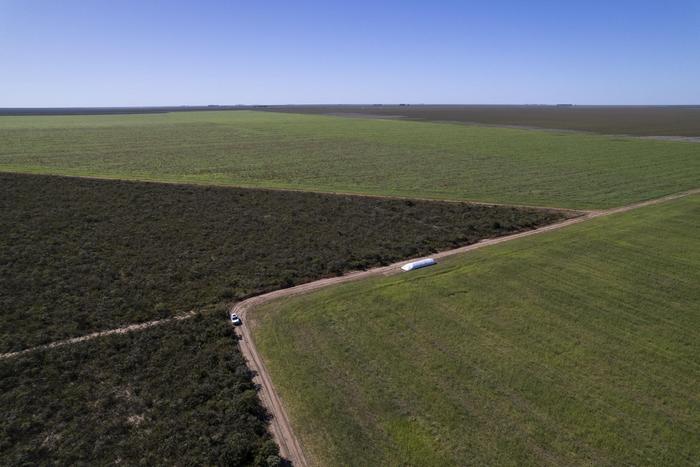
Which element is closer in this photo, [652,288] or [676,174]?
[652,288]

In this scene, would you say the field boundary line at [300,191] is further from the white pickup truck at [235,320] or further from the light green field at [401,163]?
the white pickup truck at [235,320]

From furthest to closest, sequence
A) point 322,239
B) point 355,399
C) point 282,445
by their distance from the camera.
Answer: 1. point 322,239
2. point 355,399
3. point 282,445

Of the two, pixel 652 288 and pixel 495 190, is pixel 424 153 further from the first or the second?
pixel 652 288

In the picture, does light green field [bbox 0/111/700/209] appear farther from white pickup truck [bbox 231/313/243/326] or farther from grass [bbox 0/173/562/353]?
white pickup truck [bbox 231/313/243/326]

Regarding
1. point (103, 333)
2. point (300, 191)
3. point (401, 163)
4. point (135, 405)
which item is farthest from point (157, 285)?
point (401, 163)

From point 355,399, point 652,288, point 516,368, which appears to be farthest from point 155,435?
point 652,288

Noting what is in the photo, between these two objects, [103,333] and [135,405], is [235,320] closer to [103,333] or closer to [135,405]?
[103,333]

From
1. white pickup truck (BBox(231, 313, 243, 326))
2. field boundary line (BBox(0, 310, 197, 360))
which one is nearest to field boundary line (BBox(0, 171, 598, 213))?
white pickup truck (BBox(231, 313, 243, 326))
